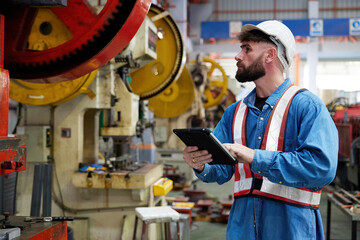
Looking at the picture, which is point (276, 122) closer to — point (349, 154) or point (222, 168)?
point (222, 168)

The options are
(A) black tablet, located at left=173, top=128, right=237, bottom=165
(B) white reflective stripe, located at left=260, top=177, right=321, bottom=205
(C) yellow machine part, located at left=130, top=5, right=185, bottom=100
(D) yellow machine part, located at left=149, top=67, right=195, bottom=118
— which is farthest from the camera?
(D) yellow machine part, located at left=149, top=67, right=195, bottom=118

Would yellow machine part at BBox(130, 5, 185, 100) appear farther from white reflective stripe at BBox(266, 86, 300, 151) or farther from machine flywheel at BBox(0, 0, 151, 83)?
white reflective stripe at BBox(266, 86, 300, 151)

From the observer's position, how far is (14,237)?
5.14 ft

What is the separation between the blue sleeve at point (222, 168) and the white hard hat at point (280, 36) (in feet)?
1.09

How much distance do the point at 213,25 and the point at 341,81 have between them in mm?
7133

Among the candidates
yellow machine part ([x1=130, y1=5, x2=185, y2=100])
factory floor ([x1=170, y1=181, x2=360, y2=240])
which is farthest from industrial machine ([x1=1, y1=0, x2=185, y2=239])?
factory floor ([x1=170, y1=181, x2=360, y2=240])

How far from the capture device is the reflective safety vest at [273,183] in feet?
5.35

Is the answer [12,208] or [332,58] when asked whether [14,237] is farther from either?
[332,58]

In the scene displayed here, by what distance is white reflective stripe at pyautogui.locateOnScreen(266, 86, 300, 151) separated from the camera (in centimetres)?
167

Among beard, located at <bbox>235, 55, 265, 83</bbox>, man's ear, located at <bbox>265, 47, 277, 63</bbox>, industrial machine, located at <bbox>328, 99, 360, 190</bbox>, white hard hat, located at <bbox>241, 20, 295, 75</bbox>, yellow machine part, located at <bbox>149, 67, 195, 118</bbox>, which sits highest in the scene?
yellow machine part, located at <bbox>149, 67, 195, 118</bbox>

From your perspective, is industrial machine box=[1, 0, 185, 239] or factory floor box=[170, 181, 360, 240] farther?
factory floor box=[170, 181, 360, 240]

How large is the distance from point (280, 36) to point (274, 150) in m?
0.49

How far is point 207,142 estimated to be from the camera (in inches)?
59.3

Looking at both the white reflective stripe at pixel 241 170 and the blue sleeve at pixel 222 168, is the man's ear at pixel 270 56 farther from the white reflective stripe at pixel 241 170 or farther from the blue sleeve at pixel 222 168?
the white reflective stripe at pixel 241 170
